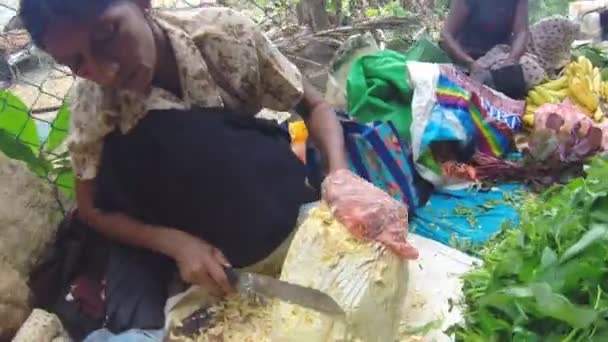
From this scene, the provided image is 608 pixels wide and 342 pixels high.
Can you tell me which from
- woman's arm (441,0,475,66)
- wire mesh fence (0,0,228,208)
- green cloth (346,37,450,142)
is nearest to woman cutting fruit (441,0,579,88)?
woman's arm (441,0,475,66)

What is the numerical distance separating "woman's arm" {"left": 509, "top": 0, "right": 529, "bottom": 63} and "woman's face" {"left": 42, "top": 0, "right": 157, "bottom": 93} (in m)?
2.64

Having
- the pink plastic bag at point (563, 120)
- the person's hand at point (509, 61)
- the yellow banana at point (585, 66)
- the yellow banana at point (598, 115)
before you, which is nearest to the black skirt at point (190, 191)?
the pink plastic bag at point (563, 120)

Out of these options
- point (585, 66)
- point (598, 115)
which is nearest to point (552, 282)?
point (598, 115)

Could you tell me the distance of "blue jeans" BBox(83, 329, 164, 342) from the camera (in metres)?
1.71

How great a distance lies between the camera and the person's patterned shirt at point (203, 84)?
1.71 m

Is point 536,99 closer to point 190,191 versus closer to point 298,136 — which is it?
point 298,136

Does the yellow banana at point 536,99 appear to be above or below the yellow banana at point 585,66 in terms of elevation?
below

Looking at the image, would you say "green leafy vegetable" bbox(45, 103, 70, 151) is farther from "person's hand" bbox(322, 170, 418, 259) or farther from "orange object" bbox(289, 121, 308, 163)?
"person's hand" bbox(322, 170, 418, 259)

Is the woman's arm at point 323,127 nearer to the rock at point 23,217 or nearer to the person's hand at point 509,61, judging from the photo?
the rock at point 23,217

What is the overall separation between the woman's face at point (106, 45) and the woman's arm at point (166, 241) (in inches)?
12.9

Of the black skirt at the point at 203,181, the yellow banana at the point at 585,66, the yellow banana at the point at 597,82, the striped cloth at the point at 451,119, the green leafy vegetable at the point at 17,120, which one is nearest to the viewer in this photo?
the black skirt at the point at 203,181

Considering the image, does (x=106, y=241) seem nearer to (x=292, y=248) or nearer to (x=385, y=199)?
(x=292, y=248)

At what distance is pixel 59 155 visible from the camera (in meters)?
2.34

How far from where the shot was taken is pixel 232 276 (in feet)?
5.36
